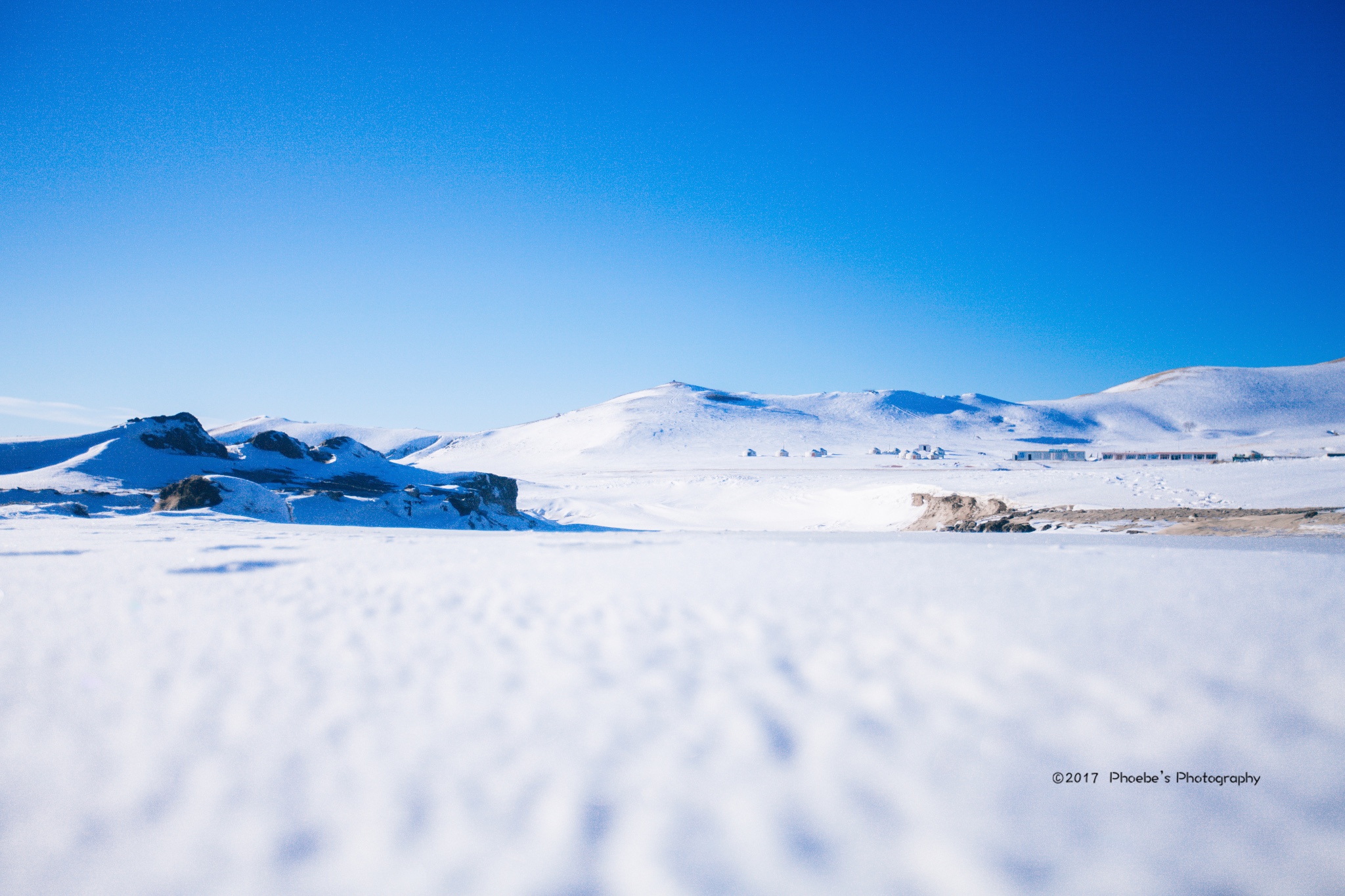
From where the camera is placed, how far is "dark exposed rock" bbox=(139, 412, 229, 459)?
36.7 ft

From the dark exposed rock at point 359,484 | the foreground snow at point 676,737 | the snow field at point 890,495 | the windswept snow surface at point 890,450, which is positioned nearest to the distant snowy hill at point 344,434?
the windswept snow surface at point 890,450

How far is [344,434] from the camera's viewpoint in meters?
83.4

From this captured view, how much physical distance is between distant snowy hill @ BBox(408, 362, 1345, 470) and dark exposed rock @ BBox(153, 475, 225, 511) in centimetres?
3815

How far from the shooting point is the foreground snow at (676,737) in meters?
0.92

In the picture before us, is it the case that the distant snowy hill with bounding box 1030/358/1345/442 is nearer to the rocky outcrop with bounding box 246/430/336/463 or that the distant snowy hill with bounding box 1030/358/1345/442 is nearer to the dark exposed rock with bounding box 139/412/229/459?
the rocky outcrop with bounding box 246/430/336/463

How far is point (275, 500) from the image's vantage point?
8109 mm

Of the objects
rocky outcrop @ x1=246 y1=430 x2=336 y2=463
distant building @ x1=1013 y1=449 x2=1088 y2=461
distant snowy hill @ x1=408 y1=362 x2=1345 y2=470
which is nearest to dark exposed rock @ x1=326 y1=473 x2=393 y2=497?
rocky outcrop @ x1=246 y1=430 x2=336 y2=463

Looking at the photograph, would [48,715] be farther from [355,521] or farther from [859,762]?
[355,521]

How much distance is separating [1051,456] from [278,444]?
48.0m

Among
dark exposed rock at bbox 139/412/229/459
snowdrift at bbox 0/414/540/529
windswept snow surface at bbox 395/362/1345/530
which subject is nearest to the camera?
snowdrift at bbox 0/414/540/529

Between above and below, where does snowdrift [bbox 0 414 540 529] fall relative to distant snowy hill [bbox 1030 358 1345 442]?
below

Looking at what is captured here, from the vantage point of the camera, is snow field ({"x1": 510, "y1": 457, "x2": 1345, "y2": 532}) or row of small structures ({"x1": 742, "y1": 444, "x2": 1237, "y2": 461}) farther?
row of small structures ({"x1": 742, "y1": 444, "x2": 1237, "y2": 461})

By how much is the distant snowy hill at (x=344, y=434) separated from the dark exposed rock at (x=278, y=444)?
229 ft

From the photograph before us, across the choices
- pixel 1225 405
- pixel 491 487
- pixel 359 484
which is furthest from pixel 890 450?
pixel 1225 405
